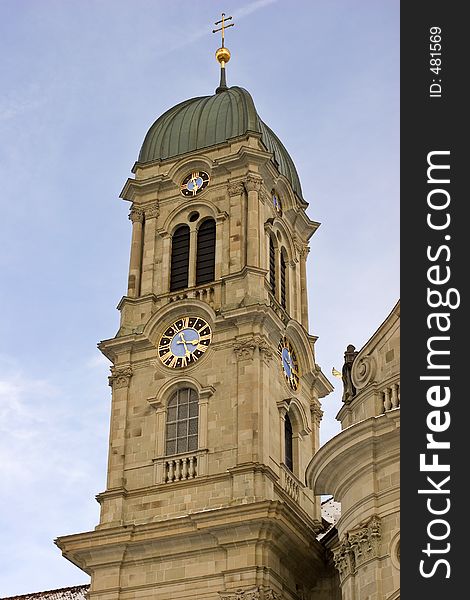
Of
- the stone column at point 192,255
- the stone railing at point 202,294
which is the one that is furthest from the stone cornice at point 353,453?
the stone column at point 192,255

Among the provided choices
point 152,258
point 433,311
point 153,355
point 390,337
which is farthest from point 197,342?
point 433,311

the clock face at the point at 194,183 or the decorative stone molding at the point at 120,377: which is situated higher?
the clock face at the point at 194,183

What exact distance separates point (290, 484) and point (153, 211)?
461 inches

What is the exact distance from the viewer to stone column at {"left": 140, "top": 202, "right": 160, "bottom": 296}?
141ft

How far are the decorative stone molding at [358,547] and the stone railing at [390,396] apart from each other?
2.69m

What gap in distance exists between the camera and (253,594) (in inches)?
1330

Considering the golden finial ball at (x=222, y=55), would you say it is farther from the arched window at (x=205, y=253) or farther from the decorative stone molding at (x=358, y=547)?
the decorative stone molding at (x=358, y=547)

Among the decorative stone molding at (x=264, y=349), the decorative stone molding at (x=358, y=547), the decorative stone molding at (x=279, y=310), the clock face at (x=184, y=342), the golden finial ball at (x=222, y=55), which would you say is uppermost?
the golden finial ball at (x=222, y=55)

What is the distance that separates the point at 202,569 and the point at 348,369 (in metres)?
7.93

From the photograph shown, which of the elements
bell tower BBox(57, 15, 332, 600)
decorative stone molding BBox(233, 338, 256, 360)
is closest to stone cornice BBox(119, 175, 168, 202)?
bell tower BBox(57, 15, 332, 600)

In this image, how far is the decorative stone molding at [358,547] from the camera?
2827 cm

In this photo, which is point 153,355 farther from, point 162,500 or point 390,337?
point 390,337

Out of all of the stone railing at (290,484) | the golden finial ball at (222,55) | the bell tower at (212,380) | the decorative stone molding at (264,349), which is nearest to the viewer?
the bell tower at (212,380)

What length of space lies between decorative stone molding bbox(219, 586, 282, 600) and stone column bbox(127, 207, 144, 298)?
1256 centimetres
